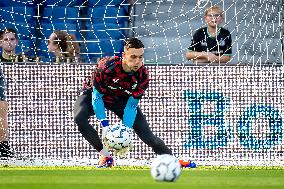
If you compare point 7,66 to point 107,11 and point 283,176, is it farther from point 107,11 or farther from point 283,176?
point 283,176

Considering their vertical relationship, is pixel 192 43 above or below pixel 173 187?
above

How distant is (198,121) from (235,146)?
0.64 metres

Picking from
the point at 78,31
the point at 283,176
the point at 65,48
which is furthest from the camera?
the point at 78,31

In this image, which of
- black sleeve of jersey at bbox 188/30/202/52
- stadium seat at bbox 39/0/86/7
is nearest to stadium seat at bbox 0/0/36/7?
stadium seat at bbox 39/0/86/7

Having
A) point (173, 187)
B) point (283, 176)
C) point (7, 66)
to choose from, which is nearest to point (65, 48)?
point (7, 66)

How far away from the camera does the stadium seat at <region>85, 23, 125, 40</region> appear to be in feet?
54.3

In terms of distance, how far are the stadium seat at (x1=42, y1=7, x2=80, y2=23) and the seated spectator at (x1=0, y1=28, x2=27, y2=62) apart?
122 cm

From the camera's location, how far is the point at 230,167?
1439 centimetres

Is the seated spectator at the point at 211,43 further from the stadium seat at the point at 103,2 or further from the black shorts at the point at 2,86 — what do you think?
the black shorts at the point at 2,86

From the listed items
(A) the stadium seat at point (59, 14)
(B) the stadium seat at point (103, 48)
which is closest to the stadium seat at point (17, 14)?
(A) the stadium seat at point (59, 14)

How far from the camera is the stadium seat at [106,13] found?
662 inches

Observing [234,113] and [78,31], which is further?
[78,31]

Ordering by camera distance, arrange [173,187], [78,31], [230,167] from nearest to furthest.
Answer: [173,187], [230,167], [78,31]

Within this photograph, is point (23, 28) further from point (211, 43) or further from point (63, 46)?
point (211, 43)
